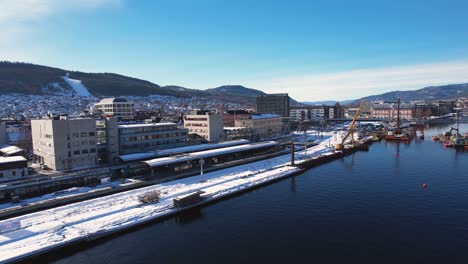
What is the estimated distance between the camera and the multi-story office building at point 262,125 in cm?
7838

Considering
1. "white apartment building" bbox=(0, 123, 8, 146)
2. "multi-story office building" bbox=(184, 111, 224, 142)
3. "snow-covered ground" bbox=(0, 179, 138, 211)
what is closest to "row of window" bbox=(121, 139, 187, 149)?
"multi-story office building" bbox=(184, 111, 224, 142)

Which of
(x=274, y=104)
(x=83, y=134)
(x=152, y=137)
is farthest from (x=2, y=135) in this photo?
(x=274, y=104)

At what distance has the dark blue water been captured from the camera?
19922 millimetres

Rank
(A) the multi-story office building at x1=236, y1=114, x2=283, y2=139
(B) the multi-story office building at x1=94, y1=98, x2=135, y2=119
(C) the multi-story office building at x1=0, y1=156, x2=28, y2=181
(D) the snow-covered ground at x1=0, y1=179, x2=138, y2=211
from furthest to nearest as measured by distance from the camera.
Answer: (B) the multi-story office building at x1=94, y1=98, x2=135, y2=119 < (A) the multi-story office building at x1=236, y1=114, x2=283, y2=139 < (C) the multi-story office building at x1=0, y1=156, x2=28, y2=181 < (D) the snow-covered ground at x1=0, y1=179, x2=138, y2=211

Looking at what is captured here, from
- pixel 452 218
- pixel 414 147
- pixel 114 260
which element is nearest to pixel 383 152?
pixel 414 147

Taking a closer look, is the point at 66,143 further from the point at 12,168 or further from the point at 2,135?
the point at 2,135

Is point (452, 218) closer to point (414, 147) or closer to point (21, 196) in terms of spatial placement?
point (21, 196)

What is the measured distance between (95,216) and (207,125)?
37401mm

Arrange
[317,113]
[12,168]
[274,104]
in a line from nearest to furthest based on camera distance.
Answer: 1. [12,168]
2. [274,104]
3. [317,113]

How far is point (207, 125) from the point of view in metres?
61.2

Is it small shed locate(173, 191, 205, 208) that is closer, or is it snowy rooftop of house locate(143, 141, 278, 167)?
small shed locate(173, 191, 205, 208)

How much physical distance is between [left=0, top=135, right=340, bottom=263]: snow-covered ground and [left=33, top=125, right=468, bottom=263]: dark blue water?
108 cm

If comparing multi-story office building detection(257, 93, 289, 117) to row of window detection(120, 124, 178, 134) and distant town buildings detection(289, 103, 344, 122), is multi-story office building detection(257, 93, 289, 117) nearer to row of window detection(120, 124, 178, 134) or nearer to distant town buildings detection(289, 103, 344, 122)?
distant town buildings detection(289, 103, 344, 122)

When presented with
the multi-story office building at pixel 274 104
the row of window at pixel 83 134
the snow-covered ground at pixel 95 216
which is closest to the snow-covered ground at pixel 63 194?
the snow-covered ground at pixel 95 216
